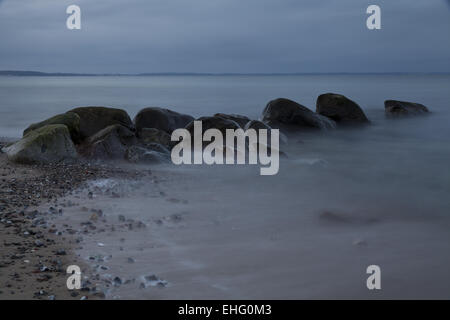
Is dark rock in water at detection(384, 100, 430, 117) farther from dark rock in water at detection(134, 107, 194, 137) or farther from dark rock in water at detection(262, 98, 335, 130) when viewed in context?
dark rock in water at detection(134, 107, 194, 137)

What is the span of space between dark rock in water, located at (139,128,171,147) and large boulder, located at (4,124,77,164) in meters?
1.71

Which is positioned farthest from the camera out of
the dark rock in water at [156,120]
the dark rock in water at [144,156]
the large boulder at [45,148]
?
the dark rock in water at [156,120]

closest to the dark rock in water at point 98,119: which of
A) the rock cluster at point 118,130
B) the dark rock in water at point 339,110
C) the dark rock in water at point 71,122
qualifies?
the rock cluster at point 118,130

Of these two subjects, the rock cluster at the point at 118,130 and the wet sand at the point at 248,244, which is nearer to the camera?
the wet sand at the point at 248,244

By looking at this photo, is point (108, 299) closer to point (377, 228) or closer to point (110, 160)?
point (377, 228)

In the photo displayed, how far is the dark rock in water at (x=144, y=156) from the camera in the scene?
8172 millimetres

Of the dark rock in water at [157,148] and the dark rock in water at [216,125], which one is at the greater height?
the dark rock in water at [216,125]

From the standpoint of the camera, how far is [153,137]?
966 cm

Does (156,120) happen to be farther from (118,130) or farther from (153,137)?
(118,130)

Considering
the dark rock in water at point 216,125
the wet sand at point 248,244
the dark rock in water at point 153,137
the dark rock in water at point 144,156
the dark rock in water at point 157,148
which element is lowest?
the wet sand at point 248,244

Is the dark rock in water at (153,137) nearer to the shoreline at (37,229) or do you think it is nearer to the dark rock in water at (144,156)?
the dark rock in water at (144,156)

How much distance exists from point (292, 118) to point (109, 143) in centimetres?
605

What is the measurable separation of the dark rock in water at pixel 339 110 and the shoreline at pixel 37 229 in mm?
8718

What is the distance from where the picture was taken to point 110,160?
8.34 metres
